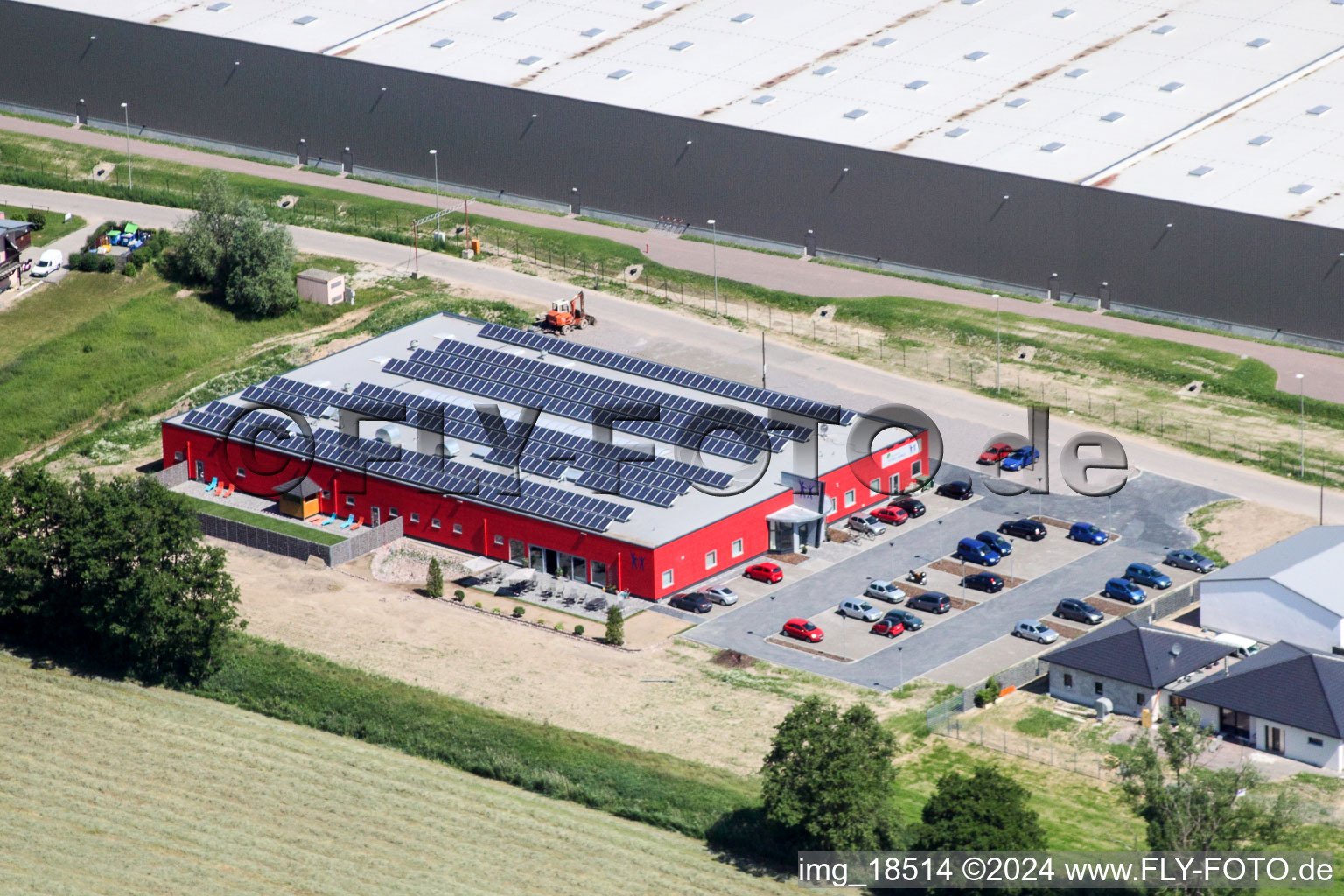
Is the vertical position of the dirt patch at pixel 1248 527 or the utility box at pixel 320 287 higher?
the utility box at pixel 320 287

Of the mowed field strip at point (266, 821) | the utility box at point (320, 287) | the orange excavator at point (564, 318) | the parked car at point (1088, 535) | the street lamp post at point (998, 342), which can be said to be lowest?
the mowed field strip at point (266, 821)

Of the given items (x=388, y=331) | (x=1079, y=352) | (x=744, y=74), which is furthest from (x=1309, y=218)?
(x=388, y=331)

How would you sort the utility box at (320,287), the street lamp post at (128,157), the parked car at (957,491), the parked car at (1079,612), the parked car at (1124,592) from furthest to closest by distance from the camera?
1. the street lamp post at (128,157)
2. the utility box at (320,287)
3. the parked car at (957,491)
4. the parked car at (1124,592)
5. the parked car at (1079,612)

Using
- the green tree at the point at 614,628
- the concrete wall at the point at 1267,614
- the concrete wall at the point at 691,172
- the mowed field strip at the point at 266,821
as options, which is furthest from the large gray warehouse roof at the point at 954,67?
the mowed field strip at the point at 266,821

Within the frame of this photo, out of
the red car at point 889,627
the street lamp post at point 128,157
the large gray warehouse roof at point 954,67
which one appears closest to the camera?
the red car at point 889,627

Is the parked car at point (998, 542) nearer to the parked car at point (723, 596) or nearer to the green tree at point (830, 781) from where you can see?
the parked car at point (723, 596)

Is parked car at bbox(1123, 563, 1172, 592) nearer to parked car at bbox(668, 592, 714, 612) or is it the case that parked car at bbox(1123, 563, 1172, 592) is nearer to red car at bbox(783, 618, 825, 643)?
red car at bbox(783, 618, 825, 643)

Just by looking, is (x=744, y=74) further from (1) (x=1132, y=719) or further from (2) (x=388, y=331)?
(1) (x=1132, y=719)
